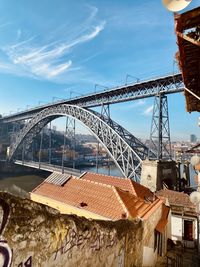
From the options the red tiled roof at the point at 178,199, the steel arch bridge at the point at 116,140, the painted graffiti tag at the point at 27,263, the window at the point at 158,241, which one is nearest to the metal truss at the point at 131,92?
the steel arch bridge at the point at 116,140

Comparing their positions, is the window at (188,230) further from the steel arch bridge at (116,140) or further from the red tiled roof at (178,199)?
the steel arch bridge at (116,140)

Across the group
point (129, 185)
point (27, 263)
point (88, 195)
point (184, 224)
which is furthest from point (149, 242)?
point (184, 224)

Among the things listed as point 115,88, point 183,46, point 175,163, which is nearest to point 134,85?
point 115,88

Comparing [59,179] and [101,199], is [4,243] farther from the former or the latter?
[59,179]

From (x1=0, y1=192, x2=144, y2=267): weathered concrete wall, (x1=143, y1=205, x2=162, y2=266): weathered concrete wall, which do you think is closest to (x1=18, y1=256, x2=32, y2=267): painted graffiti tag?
(x1=0, y1=192, x2=144, y2=267): weathered concrete wall

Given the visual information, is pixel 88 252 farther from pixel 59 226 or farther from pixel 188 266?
pixel 188 266

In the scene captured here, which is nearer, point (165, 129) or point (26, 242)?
point (26, 242)
